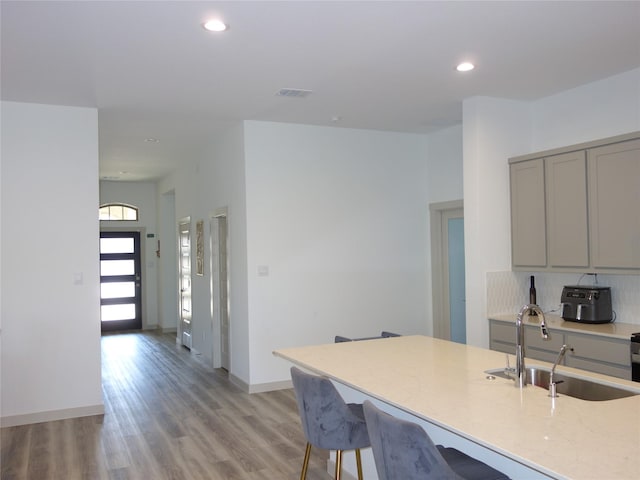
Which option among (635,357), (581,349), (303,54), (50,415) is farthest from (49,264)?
(635,357)

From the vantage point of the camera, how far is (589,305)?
4.62m

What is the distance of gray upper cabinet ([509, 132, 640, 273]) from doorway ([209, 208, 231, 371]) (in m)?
3.64

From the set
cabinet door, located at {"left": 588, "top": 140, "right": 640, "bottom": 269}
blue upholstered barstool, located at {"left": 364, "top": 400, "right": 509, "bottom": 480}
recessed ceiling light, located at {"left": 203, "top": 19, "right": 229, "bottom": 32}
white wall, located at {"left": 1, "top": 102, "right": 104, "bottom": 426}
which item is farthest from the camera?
white wall, located at {"left": 1, "top": 102, "right": 104, "bottom": 426}

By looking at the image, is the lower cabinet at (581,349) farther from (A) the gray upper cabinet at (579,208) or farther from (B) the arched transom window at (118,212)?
(B) the arched transom window at (118,212)

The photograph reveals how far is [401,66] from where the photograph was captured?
439 centimetres

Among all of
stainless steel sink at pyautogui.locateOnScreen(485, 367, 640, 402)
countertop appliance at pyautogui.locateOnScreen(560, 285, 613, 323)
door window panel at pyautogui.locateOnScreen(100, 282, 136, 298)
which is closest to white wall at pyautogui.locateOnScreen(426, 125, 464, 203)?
countertop appliance at pyautogui.locateOnScreen(560, 285, 613, 323)

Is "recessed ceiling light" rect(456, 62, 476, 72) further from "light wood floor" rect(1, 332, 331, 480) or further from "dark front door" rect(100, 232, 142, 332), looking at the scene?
"dark front door" rect(100, 232, 142, 332)

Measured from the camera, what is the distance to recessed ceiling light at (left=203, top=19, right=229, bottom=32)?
347 cm

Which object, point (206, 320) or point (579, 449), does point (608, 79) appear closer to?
point (579, 449)

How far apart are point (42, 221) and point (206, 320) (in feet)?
10.3

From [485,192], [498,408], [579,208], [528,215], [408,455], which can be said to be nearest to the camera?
[408,455]

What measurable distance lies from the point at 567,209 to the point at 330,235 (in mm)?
2701

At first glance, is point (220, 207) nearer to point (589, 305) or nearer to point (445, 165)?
point (445, 165)

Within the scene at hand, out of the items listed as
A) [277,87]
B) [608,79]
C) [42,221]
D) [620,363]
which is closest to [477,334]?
[620,363]
